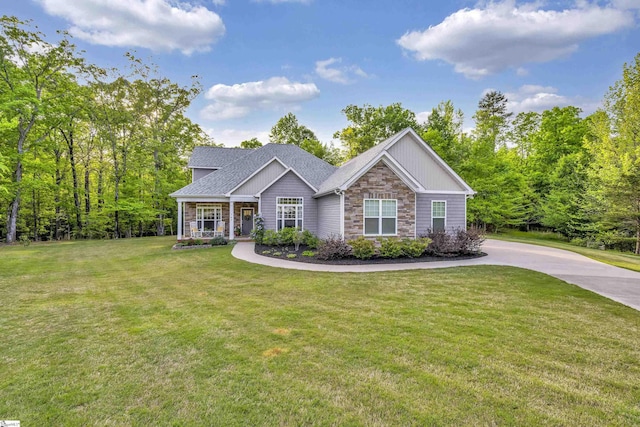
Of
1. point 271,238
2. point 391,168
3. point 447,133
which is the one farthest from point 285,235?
point 447,133

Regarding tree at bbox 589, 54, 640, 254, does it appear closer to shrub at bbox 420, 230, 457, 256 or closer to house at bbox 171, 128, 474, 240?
house at bbox 171, 128, 474, 240

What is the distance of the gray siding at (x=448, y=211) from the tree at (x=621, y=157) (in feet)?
35.9

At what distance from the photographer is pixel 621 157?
1939 cm

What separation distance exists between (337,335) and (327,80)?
68.8ft

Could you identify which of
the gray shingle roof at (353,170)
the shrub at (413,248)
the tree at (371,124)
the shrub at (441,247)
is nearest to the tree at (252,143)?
the tree at (371,124)

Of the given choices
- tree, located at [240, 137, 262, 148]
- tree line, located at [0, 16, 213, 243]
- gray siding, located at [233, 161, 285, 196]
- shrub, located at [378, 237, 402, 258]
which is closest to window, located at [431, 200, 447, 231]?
shrub, located at [378, 237, 402, 258]

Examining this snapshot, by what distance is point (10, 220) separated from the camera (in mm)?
21422

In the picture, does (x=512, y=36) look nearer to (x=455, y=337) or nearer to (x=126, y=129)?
(x=455, y=337)

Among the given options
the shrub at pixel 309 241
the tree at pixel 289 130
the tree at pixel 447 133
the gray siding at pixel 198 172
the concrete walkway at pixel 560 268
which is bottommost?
the concrete walkway at pixel 560 268

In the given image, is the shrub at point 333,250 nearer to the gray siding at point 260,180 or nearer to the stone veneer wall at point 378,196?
the stone veneer wall at point 378,196

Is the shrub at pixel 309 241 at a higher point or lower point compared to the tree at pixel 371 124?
lower

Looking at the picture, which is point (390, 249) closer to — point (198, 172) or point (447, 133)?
point (198, 172)

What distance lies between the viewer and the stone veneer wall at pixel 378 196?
13062mm

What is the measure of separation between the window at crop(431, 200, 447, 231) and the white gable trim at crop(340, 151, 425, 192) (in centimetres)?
294
